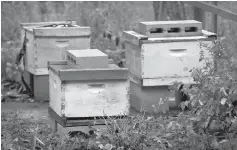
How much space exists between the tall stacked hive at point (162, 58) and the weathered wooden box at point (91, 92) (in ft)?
3.11

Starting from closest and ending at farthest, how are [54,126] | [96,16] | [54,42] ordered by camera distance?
[54,126], [54,42], [96,16]

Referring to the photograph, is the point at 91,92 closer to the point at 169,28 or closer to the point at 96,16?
the point at 169,28

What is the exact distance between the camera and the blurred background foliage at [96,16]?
31.2 ft

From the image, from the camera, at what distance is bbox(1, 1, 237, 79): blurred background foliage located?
952cm

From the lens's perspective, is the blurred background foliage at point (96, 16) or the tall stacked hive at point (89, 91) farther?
the blurred background foliage at point (96, 16)

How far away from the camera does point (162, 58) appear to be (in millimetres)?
6395

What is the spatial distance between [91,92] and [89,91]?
0.8 inches

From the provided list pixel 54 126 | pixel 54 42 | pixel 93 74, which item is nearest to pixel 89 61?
pixel 93 74

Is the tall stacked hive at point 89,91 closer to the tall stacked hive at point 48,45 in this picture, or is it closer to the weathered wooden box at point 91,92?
the weathered wooden box at point 91,92

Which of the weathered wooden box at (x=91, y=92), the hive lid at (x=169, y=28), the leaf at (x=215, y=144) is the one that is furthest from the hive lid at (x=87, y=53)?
the leaf at (x=215, y=144)

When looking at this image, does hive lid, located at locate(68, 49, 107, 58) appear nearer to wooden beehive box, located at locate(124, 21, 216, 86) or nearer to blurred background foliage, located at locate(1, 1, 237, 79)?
wooden beehive box, located at locate(124, 21, 216, 86)

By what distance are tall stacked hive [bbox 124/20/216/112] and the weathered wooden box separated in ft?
3.11

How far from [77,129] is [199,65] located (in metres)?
1.73

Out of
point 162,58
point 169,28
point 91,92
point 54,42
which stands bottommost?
point 91,92
